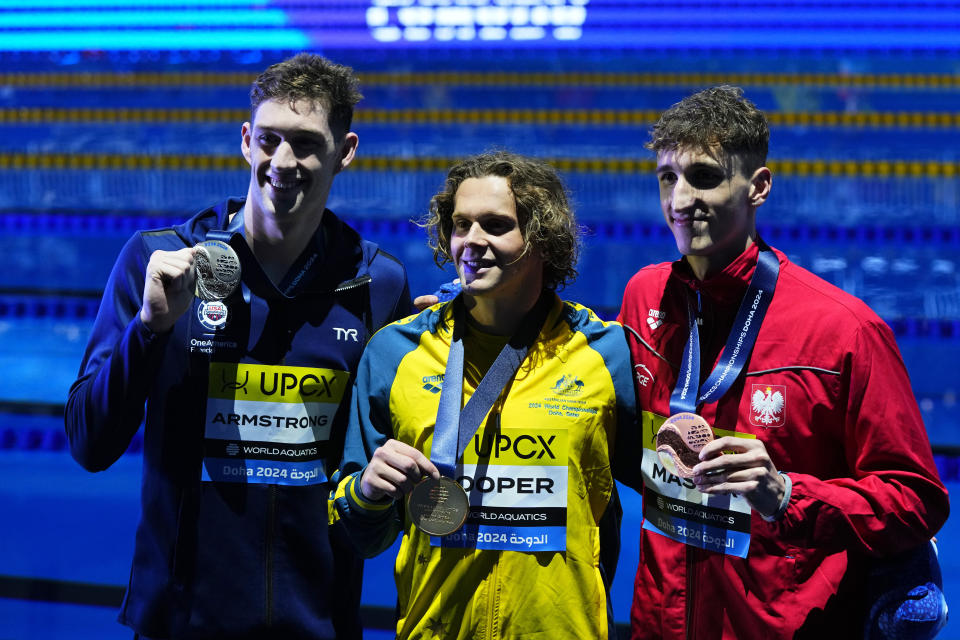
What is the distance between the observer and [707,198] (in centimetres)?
156

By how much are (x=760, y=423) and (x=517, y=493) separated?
404 mm

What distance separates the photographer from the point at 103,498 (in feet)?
11.6

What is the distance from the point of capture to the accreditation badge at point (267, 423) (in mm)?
1776

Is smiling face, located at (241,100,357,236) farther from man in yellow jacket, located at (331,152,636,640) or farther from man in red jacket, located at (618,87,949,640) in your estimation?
man in red jacket, located at (618,87,949,640)

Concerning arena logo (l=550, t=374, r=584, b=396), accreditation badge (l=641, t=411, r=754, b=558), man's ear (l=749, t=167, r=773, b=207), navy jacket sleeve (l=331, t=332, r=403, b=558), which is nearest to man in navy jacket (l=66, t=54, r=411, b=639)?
navy jacket sleeve (l=331, t=332, r=403, b=558)

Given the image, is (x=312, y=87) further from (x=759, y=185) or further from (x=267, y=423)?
(x=759, y=185)

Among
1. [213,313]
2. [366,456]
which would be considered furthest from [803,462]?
[213,313]

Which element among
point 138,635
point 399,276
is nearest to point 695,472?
point 399,276

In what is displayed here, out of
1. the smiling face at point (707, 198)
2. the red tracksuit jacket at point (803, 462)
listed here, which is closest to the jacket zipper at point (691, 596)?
the red tracksuit jacket at point (803, 462)

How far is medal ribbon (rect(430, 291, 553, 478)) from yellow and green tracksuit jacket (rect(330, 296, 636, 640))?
23 mm

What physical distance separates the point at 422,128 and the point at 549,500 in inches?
197

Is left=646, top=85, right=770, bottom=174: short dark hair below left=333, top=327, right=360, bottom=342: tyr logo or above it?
above

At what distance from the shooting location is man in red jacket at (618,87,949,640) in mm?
A: 1465

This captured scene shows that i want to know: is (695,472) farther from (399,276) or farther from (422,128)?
(422,128)
